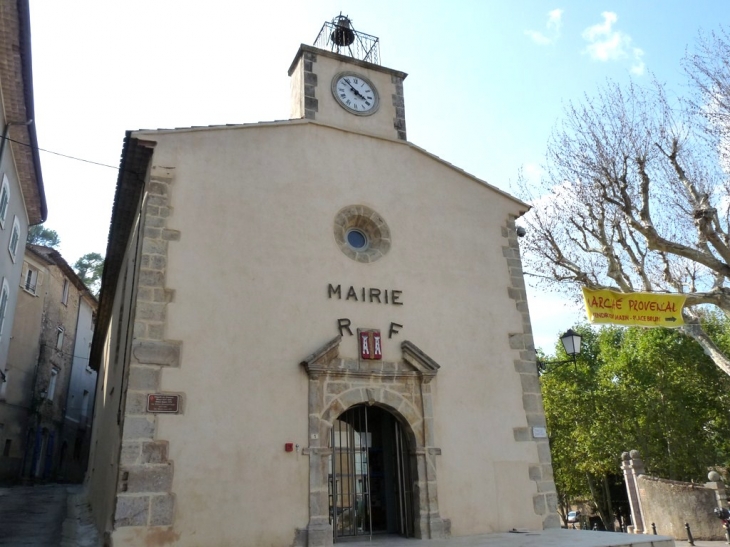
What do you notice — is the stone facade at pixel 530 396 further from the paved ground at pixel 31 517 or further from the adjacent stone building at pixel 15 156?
the adjacent stone building at pixel 15 156

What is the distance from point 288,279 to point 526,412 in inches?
170

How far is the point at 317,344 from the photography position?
820 cm

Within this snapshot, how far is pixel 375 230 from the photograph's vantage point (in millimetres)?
9484

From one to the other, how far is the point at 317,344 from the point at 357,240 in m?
2.07

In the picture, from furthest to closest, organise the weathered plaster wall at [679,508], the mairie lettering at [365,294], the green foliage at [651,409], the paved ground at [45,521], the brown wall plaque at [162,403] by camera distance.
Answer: the green foliage at [651,409] < the weathered plaster wall at [679,508] < the mairie lettering at [365,294] < the paved ground at [45,521] < the brown wall plaque at [162,403]

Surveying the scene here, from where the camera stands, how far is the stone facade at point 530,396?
8.80m

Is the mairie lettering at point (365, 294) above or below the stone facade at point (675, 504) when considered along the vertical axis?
above

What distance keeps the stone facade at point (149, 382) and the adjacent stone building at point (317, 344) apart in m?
0.02

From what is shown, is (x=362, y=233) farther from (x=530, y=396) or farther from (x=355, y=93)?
(x=530, y=396)

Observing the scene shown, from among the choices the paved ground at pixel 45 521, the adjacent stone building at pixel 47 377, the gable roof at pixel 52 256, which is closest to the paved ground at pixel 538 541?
the paved ground at pixel 45 521

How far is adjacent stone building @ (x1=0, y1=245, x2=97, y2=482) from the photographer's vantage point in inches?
766

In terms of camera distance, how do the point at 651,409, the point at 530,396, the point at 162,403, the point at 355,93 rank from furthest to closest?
the point at 651,409 → the point at 355,93 → the point at 530,396 → the point at 162,403

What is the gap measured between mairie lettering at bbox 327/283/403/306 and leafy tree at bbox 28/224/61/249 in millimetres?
31854

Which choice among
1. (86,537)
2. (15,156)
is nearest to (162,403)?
(86,537)
